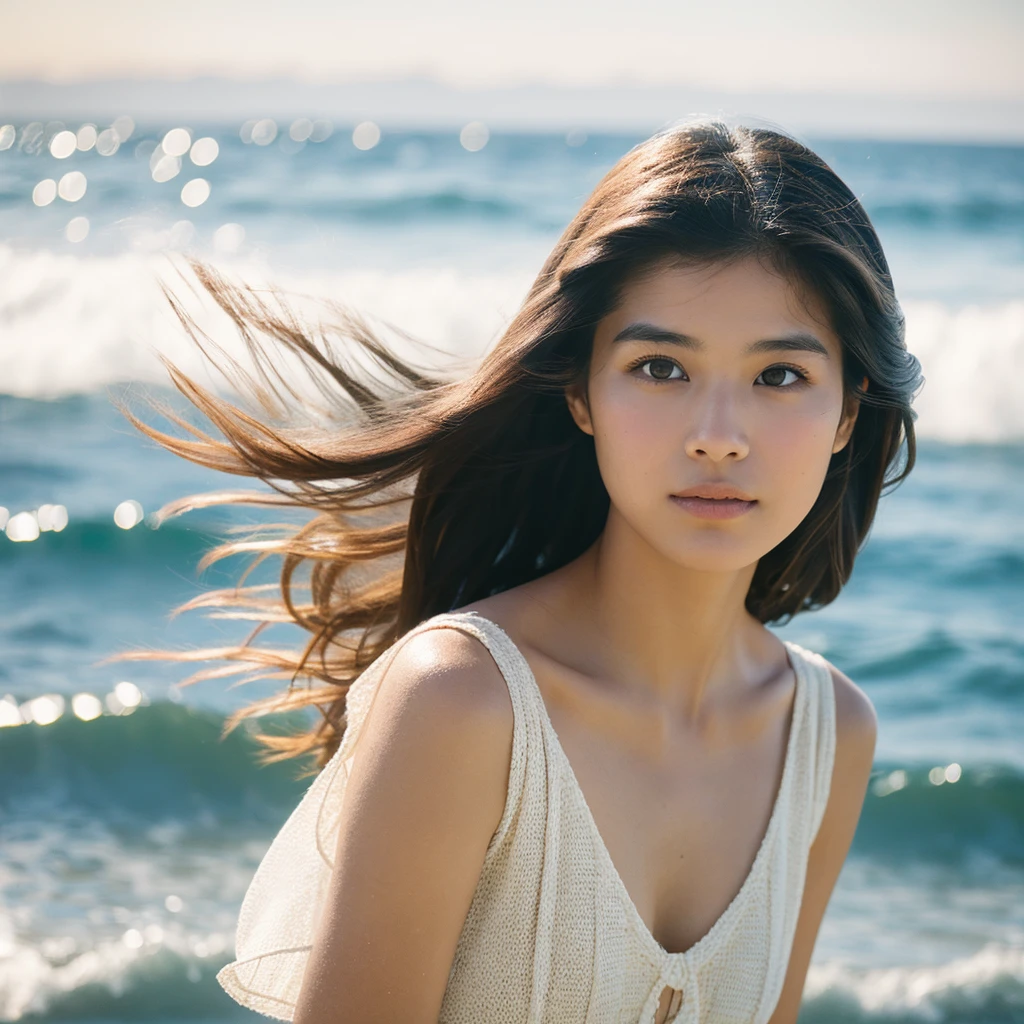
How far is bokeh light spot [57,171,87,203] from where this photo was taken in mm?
16828

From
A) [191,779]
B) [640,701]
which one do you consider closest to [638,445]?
[640,701]

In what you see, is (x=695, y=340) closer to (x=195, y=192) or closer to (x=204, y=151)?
(x=195, y=192)

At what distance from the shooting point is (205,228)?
53.7 ft

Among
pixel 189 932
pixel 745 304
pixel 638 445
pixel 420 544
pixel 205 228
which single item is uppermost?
pixel 205 228

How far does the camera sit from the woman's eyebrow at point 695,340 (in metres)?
2.06

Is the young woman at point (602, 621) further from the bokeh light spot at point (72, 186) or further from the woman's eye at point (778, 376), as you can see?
the bokeh light spot at point (72, 186)

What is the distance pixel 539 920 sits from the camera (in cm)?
208

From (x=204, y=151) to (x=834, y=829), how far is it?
22.1 meters

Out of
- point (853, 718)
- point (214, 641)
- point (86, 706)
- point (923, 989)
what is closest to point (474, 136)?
point (214, 641)

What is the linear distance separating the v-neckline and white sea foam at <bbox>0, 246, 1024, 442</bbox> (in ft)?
22.8

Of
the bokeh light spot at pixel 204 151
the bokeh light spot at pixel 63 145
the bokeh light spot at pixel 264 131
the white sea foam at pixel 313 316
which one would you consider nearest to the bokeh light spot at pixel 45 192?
the white sea foam at pixel 313 316

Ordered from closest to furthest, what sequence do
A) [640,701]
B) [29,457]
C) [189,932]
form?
[640,701] → [189,932] → [29,457]

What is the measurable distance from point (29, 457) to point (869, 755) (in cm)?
666

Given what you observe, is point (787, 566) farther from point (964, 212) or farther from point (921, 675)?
point (964, 212)
